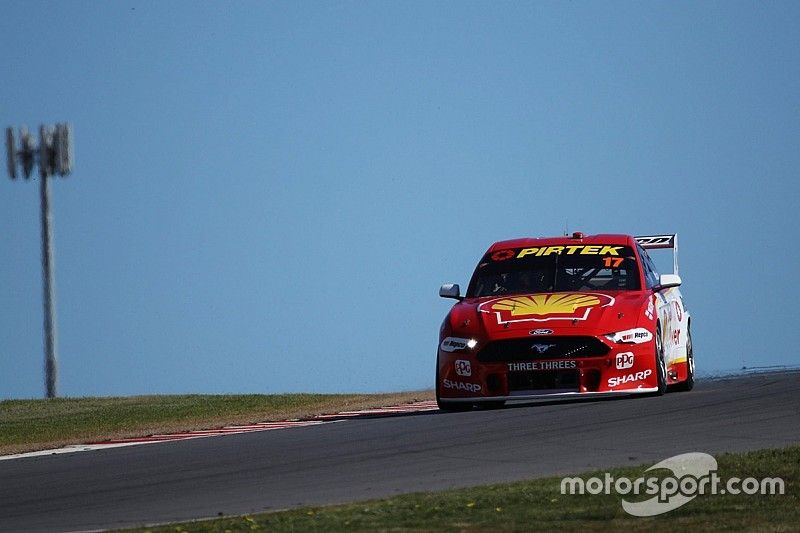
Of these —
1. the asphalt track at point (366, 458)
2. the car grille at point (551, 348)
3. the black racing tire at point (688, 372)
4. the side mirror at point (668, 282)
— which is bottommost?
the asphalt track at point (366, 458)

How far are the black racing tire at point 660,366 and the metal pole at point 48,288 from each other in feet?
98.3

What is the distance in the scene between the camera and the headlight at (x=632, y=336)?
13.6m

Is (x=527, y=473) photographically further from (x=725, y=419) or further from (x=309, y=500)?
(x=725, y=419)

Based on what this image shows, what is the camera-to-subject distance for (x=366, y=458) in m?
10.5

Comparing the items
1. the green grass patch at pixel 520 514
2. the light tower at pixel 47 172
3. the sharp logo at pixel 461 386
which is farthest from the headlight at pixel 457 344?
the light tower at pixel 47 172

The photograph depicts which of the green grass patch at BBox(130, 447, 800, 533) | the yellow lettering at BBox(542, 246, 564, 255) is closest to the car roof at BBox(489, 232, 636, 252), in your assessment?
the yellow lettering at BBox(542, 246, 564, 255)

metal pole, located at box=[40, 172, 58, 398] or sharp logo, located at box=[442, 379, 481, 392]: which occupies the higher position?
metal pole, located at box=[40, 172, 58, 398]

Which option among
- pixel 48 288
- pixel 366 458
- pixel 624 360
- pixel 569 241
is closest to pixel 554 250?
pixel 569 241

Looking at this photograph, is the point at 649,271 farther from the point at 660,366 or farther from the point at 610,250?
the point at 660,366

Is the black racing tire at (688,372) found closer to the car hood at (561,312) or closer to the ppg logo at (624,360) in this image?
the car hood at (561,312)

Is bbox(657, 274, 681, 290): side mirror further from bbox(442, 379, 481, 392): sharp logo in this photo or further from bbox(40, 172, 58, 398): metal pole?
bbox(40, 172, 58, 398): metal pole

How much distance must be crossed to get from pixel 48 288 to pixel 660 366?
31.0 meters

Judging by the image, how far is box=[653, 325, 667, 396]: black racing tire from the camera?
14.1 m

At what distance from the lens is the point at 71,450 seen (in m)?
13.1
